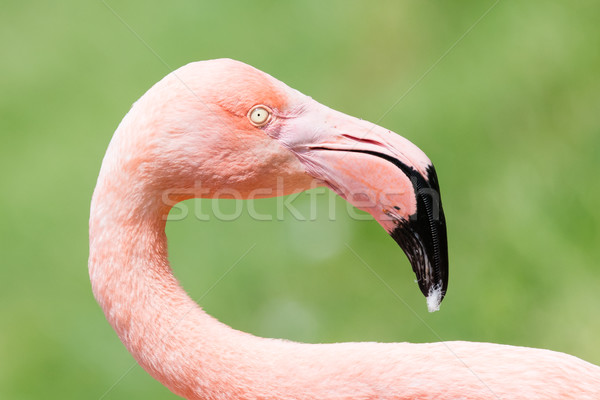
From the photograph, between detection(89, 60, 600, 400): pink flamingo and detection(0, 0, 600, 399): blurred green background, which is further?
detection(0, 0, 600, 399): blurred green background

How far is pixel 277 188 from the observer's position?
1834mm

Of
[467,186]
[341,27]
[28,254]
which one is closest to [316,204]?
[467,186]

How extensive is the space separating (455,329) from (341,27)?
2.63 meters

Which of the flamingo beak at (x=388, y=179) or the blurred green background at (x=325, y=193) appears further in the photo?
the blurred green background at (x=325, y=193)

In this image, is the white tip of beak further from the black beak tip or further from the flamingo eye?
the flamingo eye

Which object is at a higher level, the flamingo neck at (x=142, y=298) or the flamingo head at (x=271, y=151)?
the flamingo head at (x=271, y=151)

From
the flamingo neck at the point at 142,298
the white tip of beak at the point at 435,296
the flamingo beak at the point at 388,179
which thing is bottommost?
the flamingo neck at the point at 142,298

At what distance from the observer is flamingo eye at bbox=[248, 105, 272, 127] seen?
5.60 ft

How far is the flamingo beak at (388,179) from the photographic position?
167 cm

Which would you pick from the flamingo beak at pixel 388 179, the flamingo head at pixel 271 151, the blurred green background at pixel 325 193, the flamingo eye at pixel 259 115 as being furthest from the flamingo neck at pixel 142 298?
the blurred green background at pixel 325 193

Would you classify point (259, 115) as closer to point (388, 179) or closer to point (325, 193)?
point (388, 179)

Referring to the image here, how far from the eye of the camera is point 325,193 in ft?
15.4

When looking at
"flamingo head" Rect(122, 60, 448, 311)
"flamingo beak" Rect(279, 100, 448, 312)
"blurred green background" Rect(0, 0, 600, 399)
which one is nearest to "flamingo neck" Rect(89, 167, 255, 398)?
"flamingo head" Rect(122, 60, 448, 311)

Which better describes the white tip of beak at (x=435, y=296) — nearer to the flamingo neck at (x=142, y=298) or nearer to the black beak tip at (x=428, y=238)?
the black beak tip at (x=428, y=238)
